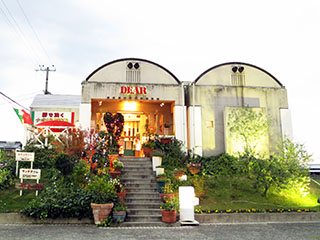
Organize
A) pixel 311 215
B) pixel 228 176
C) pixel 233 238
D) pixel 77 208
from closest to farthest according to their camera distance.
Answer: pixel 233 238 < pixel 77 208 < pixel 311 215 < pixel 228 176

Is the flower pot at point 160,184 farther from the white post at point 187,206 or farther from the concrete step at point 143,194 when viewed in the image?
the white post at point 187,206

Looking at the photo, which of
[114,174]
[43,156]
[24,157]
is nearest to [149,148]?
[114,174]

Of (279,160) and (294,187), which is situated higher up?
(279,160)

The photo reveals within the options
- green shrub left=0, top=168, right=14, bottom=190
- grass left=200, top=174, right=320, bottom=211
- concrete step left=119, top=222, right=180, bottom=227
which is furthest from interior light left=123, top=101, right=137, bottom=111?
concrete step left=119, top=222, right=180, bottom=227

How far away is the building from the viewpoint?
44.1 ft

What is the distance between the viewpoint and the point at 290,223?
311 inches

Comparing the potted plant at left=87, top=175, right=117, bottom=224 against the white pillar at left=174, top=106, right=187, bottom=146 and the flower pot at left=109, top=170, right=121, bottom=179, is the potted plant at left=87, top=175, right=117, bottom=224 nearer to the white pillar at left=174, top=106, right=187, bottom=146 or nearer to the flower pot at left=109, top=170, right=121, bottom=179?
the flower pot at left=109, top=170, right=121, bottom=179

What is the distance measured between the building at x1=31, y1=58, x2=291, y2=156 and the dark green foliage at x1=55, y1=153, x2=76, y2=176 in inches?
151

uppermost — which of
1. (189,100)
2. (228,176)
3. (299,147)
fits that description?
(189,100)

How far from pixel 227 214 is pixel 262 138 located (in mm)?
6013

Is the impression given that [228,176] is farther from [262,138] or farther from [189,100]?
[189,100]

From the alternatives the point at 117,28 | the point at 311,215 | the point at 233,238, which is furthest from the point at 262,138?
the point at 117,28

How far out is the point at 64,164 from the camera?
9.26 meters

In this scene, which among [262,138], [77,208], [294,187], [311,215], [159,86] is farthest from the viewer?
[159,86]
